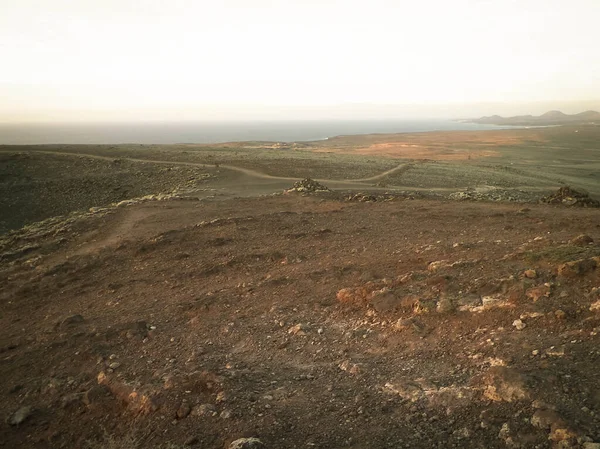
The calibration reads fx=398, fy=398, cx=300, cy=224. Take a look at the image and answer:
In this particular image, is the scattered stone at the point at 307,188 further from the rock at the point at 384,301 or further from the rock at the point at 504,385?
the rock at the point at 504,385

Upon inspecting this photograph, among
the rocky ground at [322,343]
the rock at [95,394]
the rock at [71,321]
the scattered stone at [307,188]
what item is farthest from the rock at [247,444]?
the scattered stone at [307,188]

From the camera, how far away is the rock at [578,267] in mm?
8234

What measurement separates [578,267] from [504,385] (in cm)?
418

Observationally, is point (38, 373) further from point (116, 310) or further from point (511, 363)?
point (511, 363)

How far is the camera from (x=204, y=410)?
6.35 m

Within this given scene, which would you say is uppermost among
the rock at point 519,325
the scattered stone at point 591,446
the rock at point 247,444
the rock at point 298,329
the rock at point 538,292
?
the rock at point 538,292

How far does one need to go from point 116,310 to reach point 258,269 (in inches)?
173

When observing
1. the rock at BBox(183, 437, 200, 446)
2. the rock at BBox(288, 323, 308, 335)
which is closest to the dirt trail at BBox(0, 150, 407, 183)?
the rock at BBox(288, 323, 308, 335)

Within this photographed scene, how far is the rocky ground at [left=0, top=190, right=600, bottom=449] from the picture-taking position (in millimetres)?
5605

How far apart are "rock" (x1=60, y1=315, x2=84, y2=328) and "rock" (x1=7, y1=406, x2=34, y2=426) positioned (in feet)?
11.2

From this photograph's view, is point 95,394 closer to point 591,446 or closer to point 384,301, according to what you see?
point 384,301

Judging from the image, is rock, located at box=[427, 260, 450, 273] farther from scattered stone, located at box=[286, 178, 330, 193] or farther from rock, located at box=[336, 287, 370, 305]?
scattered stone, located at box=[286, 178, 330, 193]

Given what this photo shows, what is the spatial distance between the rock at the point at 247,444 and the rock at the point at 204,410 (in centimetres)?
87

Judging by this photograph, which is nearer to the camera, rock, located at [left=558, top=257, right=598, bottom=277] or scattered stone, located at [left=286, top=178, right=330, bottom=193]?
rock, located at [left=558, top=257, right=598, bottom=277]
